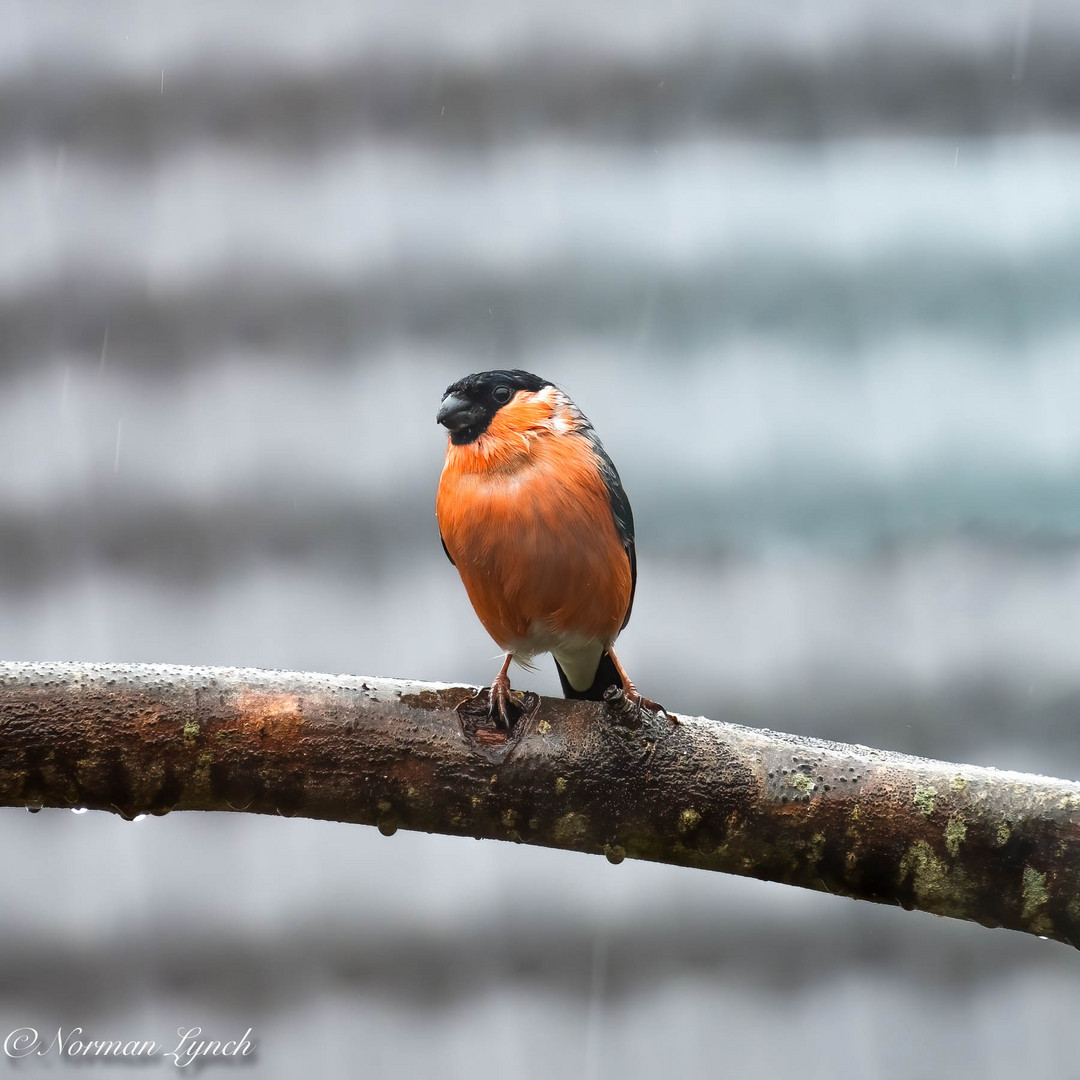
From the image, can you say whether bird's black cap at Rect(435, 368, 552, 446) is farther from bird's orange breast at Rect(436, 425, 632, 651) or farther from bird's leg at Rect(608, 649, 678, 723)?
bird's leg at Rect(608, 649, 678, 723)

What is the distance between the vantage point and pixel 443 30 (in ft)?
13.2

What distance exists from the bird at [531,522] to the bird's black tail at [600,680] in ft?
0.58

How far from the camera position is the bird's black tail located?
2.68 metres

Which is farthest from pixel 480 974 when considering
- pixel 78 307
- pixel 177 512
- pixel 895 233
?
pixel 895 233

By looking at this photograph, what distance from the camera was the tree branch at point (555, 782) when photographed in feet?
5.29

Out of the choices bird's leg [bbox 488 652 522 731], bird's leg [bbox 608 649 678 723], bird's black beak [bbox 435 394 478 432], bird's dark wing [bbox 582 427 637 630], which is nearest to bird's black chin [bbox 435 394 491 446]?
bird's black beak [bbox 435 394 478 432]

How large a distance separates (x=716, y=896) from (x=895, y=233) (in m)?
2.97

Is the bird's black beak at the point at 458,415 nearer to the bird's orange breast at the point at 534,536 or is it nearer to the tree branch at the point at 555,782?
the bird's orange breast at the point at 534,536

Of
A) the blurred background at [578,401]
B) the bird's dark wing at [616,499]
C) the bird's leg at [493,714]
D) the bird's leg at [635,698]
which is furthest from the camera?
the blurred background at [578,401]

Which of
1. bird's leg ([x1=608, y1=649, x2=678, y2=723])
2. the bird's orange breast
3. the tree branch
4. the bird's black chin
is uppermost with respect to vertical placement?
the bird's black chin

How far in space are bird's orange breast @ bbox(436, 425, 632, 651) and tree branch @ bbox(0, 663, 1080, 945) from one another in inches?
19.4

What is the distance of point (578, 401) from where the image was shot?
12.5 ft

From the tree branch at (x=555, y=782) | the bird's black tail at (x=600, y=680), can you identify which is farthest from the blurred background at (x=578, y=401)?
the tree branch at (x=555, y=782)

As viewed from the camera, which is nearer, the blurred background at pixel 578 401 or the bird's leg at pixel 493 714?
the bird's leg at pixel 493 714
